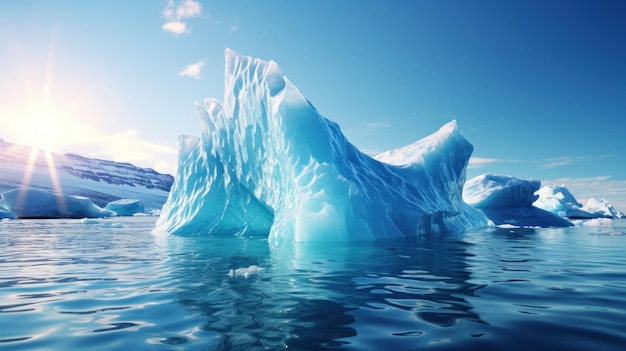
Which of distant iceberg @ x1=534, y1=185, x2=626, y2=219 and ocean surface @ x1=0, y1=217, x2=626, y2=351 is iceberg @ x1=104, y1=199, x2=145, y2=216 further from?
distant iceberg @ x1=534, y1=185, x2=626, y2=219

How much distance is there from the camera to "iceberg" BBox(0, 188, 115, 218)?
119 feet

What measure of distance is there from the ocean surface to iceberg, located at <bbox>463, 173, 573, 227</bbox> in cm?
2001

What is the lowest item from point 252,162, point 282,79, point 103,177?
point 252,162

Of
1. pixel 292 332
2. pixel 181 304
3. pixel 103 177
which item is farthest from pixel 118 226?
pixel 103 177

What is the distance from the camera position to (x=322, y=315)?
2.98m

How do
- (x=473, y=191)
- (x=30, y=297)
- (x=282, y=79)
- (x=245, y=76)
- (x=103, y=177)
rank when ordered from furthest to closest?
(x=103, y=177)
(x=473, y=191)
(x=245, y=76)
(x=282, y=79)
(x=30, y=297)

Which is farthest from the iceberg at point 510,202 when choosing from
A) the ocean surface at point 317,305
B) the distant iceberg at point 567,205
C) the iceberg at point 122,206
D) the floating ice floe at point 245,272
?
the iceberg at point 122,206

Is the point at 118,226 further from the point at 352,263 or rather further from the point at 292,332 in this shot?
the point at 292,332

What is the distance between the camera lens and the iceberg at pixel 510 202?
23.9m

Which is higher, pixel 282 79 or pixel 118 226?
pixel 282 79

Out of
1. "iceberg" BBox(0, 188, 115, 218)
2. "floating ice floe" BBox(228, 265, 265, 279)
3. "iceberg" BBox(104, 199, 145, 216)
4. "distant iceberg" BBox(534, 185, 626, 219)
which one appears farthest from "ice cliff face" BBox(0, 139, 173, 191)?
"distant iceberg" BBox(534, 185, 626, 219)

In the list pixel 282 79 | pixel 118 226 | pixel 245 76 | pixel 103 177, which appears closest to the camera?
pixel 282 79

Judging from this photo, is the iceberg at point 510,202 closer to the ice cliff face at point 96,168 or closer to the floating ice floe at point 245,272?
the floating ice floe at point 245,272

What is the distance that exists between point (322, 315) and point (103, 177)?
102730 mm
